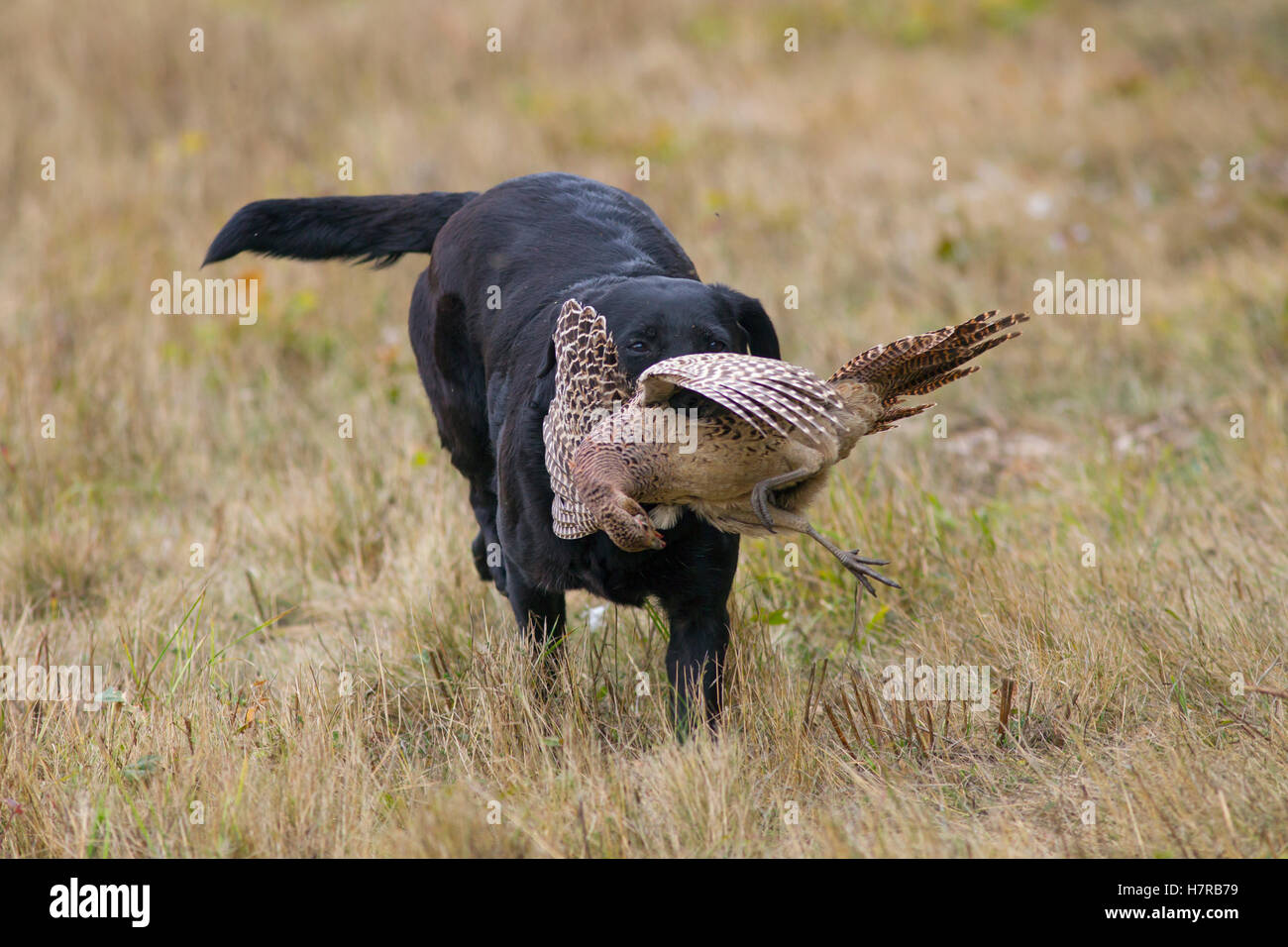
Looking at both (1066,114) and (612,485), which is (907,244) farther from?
(612,485)

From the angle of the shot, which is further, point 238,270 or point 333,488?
point 238,270

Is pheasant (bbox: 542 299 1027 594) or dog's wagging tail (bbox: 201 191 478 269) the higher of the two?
dog's wagging tail (bbox: 201 191 478 269)

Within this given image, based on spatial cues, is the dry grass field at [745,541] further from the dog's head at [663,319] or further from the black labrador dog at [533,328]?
the dog's head at [663,319]

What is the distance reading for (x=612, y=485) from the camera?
7.73ft

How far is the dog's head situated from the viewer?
272 cm

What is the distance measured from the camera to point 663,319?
275 centimetres

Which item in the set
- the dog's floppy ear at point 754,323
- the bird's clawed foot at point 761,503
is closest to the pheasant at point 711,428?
the bird's clawed foot at point 761,503

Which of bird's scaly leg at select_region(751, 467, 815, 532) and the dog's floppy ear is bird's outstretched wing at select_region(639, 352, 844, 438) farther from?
the dog's floppy ear

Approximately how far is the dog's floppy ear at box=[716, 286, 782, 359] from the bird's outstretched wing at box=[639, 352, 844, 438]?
544 millimetres

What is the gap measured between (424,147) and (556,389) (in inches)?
270

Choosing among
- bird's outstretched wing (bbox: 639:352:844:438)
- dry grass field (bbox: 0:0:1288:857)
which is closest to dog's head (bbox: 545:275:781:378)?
bird's outstretched wing (bbox: 639:352:844:438)

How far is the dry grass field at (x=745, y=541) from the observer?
9.43ft

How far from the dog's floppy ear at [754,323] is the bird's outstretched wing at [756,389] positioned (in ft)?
1.78
